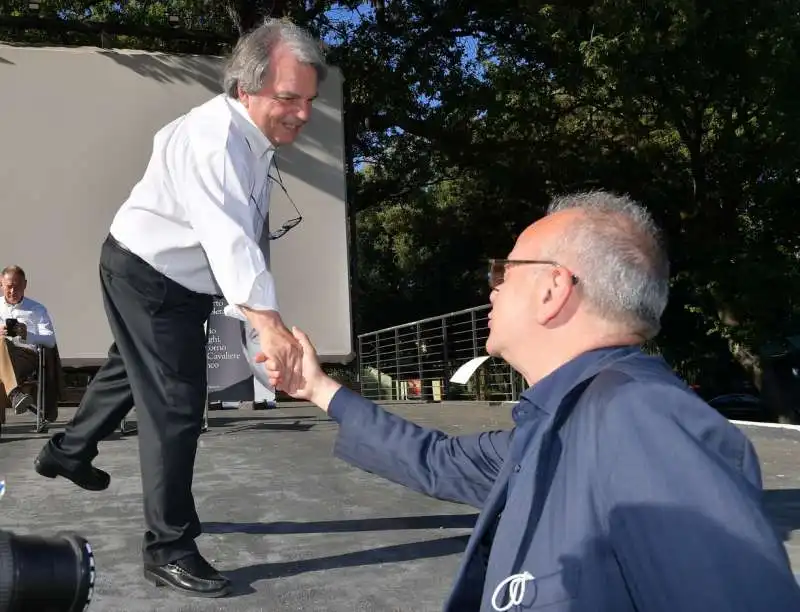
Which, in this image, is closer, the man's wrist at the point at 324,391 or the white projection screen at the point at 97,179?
the man's wrist at the point at 324,391

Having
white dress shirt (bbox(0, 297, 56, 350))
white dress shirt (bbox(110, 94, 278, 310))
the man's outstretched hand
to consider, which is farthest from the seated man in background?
the man's outstretched hand

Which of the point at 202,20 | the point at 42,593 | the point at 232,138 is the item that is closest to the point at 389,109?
the point at 202,20

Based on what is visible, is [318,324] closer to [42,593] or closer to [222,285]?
[222,285]

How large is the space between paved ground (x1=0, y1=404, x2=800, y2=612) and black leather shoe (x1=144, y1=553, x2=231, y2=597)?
4 centimetres

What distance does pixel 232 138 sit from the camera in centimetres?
250

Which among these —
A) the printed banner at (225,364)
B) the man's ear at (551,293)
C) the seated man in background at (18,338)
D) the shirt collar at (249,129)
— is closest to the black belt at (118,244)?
the shirt collar at (249,129)

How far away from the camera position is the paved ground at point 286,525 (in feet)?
7.68

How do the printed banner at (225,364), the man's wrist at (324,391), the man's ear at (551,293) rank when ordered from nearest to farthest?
the man's ear at (551,293)
the man's wrist at (324,391)
the printed banner at (225,364)

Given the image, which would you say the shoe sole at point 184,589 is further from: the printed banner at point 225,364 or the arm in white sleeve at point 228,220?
the printed banner at point 225,364

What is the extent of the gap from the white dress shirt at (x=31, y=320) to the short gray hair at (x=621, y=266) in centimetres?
567

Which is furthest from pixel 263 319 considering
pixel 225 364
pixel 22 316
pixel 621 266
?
pixel 225 364

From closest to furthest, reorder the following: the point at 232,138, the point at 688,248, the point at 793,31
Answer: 1. the point at 232,138
2. the point at 793,31
3. the point at 688,248

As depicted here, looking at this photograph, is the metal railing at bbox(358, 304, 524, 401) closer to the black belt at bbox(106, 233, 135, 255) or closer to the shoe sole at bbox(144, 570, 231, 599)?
the black belt at bbox(106, 233, 135, 255)

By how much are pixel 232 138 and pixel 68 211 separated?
8.74m
